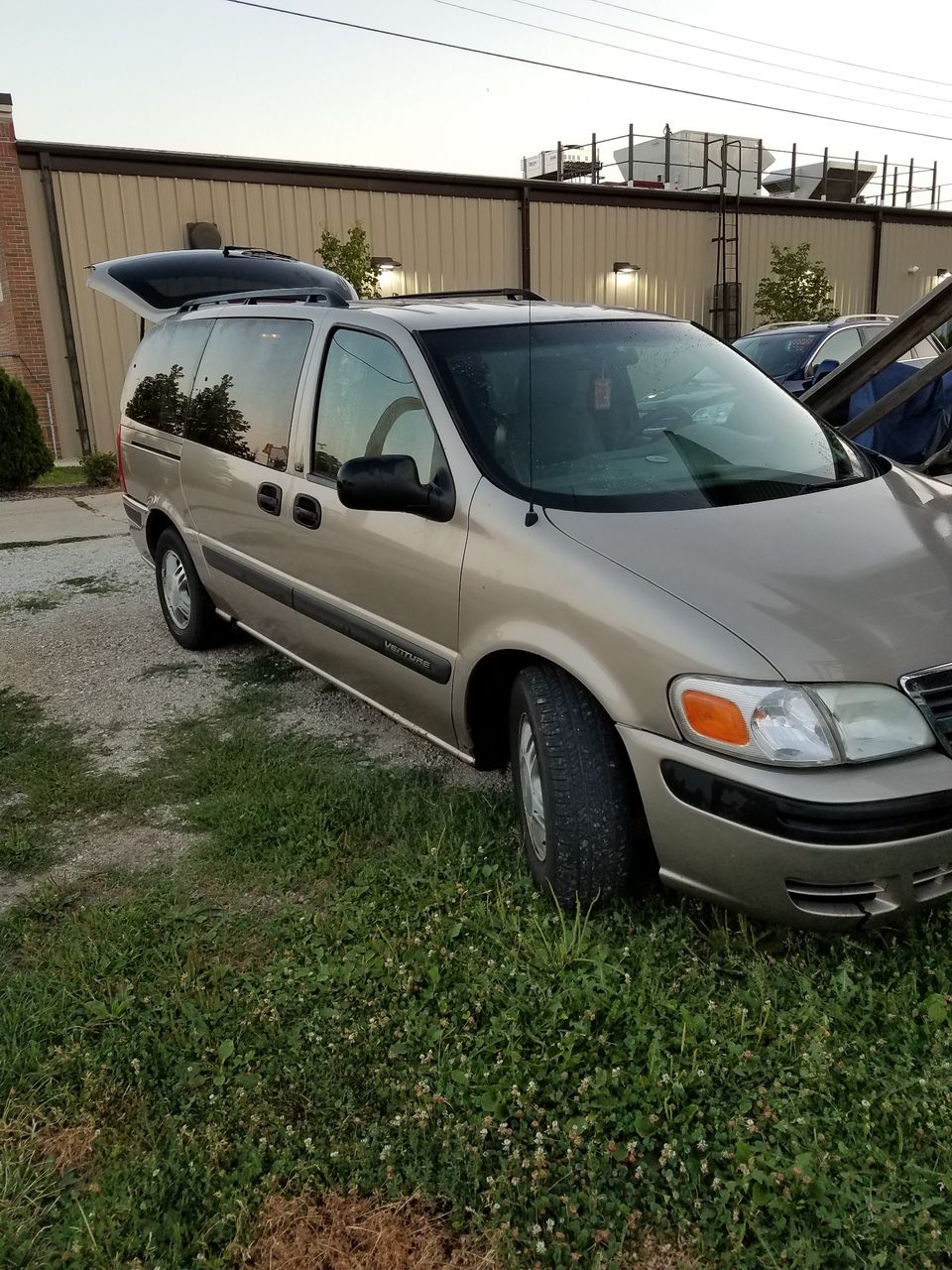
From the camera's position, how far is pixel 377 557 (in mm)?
3523

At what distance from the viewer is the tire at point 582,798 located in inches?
107

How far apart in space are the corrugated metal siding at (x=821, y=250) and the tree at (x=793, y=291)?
39cm

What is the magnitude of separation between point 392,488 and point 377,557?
1.43ft

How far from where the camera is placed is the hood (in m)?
2.44

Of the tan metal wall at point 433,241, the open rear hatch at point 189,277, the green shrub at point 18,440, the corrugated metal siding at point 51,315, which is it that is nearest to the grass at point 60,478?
the green shrub at point 18,440

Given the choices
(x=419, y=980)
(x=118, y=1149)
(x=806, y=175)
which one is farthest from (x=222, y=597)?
(x=806, y=175)

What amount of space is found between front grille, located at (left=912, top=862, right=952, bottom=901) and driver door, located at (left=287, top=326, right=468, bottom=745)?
4.76 feet

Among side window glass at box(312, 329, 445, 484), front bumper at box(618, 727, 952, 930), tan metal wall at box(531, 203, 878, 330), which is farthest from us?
tan metal wall at box(531, 203, 878, 330)

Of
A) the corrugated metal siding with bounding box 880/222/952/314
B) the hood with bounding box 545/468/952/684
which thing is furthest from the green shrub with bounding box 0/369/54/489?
the corrugated metal siding with bounding box 880/222/952/314

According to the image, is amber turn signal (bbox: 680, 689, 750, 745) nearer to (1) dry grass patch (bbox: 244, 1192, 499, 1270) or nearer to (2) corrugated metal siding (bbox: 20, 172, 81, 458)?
(1) dry grass patch (bbox: 244, 1192, 499, 1270)

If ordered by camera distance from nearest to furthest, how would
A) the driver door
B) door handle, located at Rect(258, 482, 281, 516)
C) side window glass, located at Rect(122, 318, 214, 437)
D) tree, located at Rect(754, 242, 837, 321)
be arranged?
1. the driver door
2. door handle, located at Rect(258, 482, 281, 516)
3. side window glass, located at Rect(122, 318, 214, 437)
4. tree, located at Rect(754, 242, 837, 321)

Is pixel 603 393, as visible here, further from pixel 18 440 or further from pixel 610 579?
pixel 18 440

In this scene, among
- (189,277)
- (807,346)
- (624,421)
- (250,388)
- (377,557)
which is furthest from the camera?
(807,346)

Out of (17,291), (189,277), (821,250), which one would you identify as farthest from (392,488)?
(821,250)
